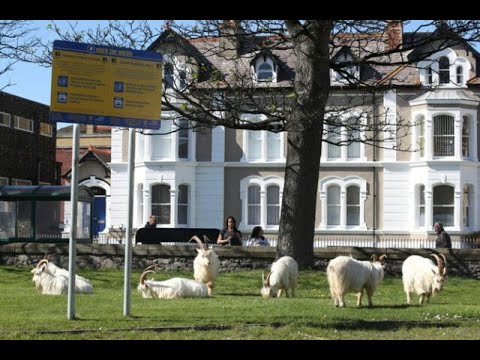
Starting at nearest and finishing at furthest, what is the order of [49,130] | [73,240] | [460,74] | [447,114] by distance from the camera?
[73,240] → [447,114] → [460,74] → [49,130]

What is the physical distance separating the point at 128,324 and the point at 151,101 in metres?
3.66

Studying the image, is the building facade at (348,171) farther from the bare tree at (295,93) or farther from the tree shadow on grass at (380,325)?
the tree shadow on grass at (380,325)

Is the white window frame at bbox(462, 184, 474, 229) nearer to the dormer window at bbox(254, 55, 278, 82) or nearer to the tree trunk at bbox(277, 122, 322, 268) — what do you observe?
the dormer window at bbox(254, 55, 278, 82)

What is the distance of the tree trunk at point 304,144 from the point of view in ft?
83.7

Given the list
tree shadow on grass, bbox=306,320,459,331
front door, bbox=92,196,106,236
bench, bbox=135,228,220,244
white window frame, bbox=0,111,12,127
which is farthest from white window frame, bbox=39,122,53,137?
tree shadow on grass, bbox=306,320,459,331

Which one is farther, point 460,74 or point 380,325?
point 460,74

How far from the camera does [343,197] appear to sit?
2026 inches

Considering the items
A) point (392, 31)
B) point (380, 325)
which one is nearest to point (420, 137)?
point (392, 31)

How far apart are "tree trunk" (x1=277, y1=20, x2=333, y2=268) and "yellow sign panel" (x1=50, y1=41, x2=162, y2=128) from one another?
9825 mm

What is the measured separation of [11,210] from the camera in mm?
37438

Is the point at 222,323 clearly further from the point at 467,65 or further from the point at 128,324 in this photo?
the point at 467,65

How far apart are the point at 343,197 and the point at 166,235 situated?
18659 millimetres

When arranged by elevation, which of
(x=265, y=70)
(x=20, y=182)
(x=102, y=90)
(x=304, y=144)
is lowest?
(x=102, y=90)

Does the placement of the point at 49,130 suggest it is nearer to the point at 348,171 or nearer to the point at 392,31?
the point at 348,171
